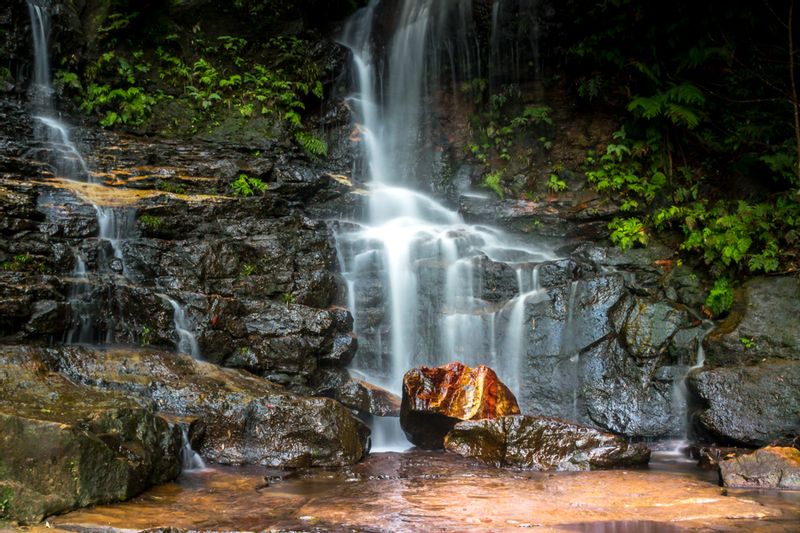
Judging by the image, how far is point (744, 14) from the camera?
35.3 ft

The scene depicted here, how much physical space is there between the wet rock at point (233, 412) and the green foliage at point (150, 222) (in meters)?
2.80

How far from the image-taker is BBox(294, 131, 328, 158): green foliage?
13.1m

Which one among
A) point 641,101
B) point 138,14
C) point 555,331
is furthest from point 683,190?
point 138,14

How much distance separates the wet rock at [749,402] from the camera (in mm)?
7430

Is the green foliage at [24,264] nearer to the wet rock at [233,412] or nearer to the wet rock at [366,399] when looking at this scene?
the wet rock at [233,412]

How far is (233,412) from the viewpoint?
660cm

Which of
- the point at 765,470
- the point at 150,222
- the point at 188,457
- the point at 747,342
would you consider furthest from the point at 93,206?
the point at 747,342

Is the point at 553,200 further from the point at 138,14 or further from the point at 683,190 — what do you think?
the point at 138,14

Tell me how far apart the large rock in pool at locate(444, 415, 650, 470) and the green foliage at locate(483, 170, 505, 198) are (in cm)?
667

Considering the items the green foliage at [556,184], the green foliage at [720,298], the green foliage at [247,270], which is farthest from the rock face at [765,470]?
the green foliage at [556,184]

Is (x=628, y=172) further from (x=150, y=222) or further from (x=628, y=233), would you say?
(x=150, y=222)

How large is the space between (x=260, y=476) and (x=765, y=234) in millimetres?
8484

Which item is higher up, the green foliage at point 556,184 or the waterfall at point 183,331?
the green foliage at point 556,184

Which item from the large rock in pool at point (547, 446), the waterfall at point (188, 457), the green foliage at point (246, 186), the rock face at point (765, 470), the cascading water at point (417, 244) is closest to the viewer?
A: the rock face at point (765, 470)
